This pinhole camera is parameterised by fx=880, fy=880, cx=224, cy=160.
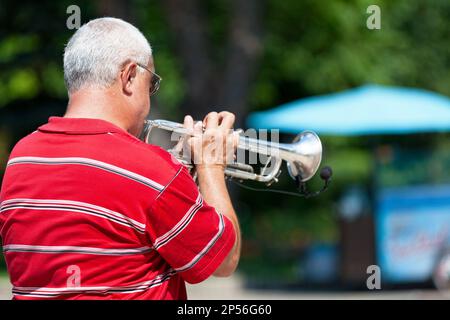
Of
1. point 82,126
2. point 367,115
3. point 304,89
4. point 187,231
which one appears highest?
point 304,89

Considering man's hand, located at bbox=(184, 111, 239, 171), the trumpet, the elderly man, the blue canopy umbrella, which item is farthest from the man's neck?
the blue canopy umbrella

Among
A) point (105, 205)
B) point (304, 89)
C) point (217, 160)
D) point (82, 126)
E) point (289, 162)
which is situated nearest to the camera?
point (105, 205)

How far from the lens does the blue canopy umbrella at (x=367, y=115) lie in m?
9.73

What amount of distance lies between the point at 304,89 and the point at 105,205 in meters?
16.7

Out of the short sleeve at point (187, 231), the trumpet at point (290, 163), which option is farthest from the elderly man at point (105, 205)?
the trumpet at point (290, 163)

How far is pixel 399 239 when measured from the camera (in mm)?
9578

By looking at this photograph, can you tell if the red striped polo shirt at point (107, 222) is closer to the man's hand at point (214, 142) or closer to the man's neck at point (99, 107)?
the man's neck at point (99, 107)

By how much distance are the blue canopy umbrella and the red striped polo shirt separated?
295 inches

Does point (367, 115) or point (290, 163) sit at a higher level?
point (367, 115)

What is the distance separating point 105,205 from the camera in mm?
Answer: 2305

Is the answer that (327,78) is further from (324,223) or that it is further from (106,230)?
(106,230)

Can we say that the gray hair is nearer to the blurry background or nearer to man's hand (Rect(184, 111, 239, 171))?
man's hand (Rect(184, 111, 239, 171))

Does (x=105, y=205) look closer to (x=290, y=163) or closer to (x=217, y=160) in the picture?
(x=217, y=160)

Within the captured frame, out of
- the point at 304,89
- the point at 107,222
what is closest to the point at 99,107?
the point at 107,222
